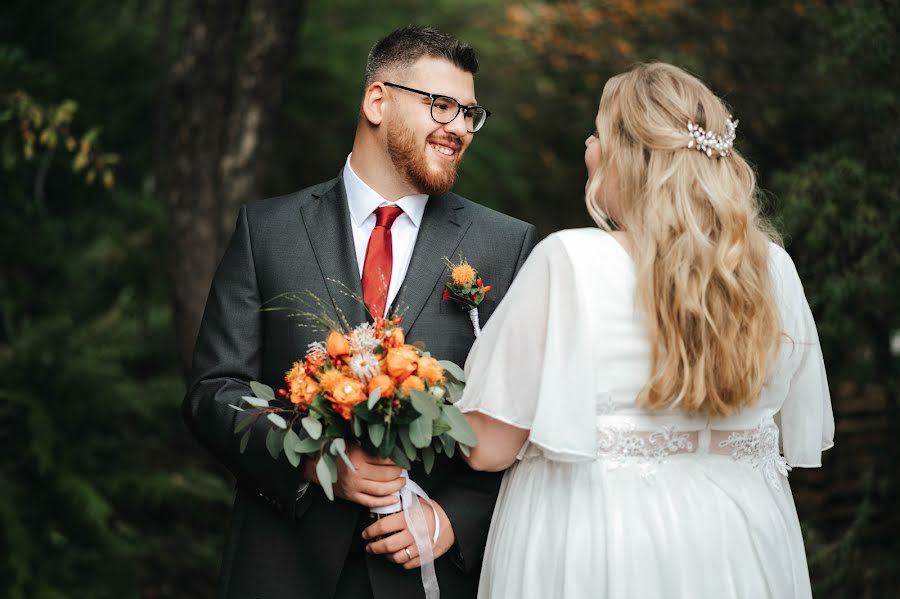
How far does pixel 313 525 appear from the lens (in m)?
2.88

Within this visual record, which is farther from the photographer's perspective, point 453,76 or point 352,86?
point 352,86

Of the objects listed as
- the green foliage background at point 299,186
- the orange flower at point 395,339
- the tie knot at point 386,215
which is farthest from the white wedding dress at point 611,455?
the green foliage background at point 299,186

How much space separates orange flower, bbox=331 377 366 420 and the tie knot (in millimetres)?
841

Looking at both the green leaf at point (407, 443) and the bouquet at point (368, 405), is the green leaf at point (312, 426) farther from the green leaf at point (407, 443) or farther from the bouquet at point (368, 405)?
the green leaf at point (407, 443)

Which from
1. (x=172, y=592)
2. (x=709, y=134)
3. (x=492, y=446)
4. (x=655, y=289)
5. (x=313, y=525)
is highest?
(x=709, y=134)

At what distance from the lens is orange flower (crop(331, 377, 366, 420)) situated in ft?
7.93

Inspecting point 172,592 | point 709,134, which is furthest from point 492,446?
point 172,592

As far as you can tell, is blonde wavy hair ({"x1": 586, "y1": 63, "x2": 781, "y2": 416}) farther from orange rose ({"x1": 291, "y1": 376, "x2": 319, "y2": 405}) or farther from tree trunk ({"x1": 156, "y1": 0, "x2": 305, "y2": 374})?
tree trunk ({"x1": 156, "y1": 0, "x2": 305, "y2": 374})

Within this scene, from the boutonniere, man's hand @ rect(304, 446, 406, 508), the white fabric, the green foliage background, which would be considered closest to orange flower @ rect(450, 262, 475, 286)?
the boutonniere

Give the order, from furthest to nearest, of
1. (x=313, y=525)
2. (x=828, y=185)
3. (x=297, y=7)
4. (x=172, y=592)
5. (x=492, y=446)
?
(x=172, y=592) < (x=297, y=7) < (x=828, y=185) < (x=313, y=525) < (x=492, y=446)

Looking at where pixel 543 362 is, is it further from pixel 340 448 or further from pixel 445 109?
pixel 445 109

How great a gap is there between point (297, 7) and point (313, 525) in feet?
9.70

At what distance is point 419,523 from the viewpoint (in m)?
2.77

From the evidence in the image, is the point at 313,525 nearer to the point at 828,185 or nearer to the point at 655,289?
the point at 655,289
